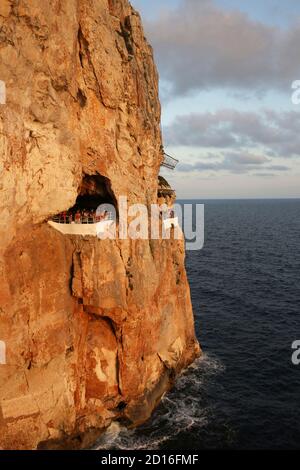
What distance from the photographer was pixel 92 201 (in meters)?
36.5

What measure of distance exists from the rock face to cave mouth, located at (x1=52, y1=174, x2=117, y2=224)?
4.33 feet

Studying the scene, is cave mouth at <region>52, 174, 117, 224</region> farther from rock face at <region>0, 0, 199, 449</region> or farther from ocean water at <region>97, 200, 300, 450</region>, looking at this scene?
ocean water at <region>97, 200, 300, 450</region>

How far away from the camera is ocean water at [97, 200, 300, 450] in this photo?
30875mm

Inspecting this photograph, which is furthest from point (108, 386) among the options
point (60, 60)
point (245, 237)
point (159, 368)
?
point (245, 237)

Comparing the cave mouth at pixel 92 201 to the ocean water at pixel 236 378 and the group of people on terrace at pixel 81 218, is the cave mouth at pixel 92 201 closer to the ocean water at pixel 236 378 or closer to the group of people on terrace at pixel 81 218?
the group of people on terrace at pixel 81 218

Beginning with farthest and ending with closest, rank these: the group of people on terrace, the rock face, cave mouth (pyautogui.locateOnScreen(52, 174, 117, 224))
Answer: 1. cave mouth (pyautogui.locateOnScreen(52, 174, 117, 224))
2. the group of people on terrace
3. the rock face

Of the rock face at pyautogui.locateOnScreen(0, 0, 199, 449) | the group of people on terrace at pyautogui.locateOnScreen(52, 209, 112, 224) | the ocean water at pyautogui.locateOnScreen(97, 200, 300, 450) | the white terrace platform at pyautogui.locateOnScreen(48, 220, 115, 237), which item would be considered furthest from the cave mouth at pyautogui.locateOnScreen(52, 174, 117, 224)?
the ocean water at pyautogui.locateOnScreen(97, 200, 300, 450)

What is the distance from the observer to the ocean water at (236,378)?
101ft

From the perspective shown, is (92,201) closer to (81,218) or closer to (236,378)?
(81,218)

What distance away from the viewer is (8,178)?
76.5 ft

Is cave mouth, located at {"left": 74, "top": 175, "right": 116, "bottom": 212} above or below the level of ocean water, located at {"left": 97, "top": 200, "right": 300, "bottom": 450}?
above

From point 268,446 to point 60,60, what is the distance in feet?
101

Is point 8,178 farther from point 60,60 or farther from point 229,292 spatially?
point 229,292

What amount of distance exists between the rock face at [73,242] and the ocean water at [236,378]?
2344 mm
